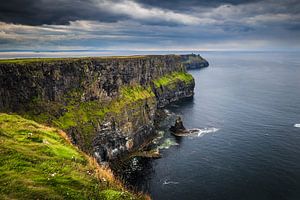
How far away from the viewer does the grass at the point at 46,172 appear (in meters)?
18.2

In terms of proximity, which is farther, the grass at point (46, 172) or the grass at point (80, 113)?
the grass at point (80, 113)

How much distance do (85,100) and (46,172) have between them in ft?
238

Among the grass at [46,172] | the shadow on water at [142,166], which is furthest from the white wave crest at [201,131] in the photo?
the grass at [46,172]

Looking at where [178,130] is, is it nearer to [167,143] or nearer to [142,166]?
[167,143]

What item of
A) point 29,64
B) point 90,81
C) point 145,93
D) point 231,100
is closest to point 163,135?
point 145,93

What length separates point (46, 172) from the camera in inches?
826

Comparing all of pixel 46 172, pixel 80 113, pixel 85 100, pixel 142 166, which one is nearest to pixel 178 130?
pixel 142 166

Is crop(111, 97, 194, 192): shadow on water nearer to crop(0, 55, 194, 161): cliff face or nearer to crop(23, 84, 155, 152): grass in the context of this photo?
crop(0, 55, 194, 161): cliff face

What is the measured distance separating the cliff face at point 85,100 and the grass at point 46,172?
51.2 meters

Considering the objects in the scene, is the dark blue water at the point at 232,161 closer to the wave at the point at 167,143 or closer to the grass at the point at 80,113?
the wave at the point at 167,143

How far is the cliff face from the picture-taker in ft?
253

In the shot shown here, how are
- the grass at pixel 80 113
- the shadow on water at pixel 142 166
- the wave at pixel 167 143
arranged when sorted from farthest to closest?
1. the wave at pixel 167 143
2. the grass at pixel 80 113
3. the shadow on water at pixel 142 166

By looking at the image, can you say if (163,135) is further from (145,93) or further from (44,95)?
(44,95)

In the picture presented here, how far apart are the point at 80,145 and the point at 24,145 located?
2129 inches
